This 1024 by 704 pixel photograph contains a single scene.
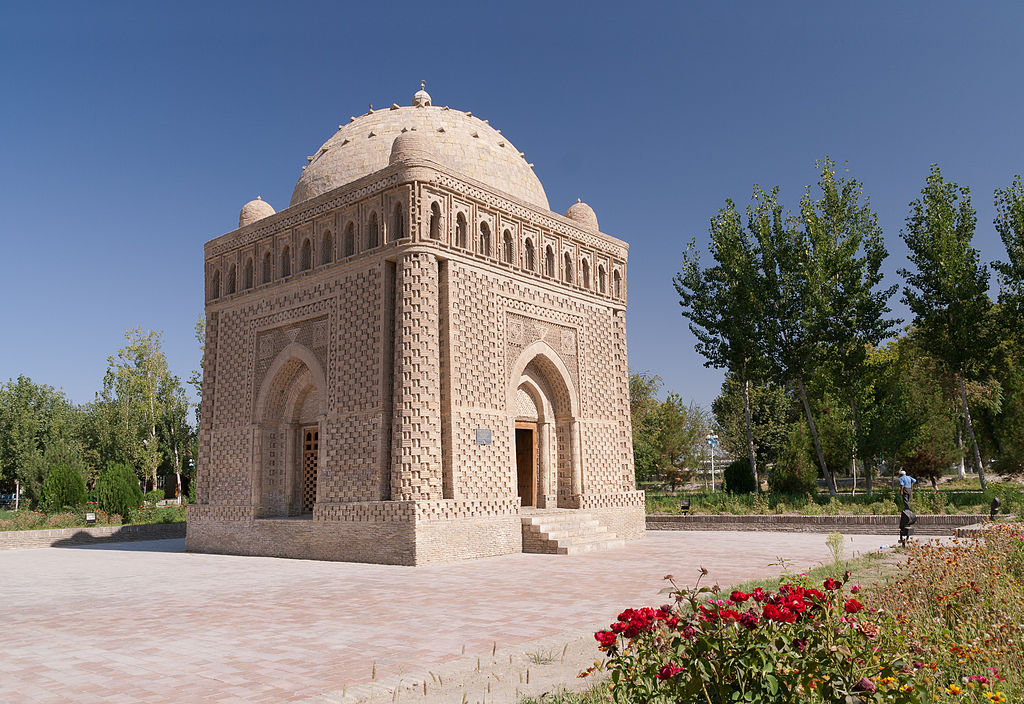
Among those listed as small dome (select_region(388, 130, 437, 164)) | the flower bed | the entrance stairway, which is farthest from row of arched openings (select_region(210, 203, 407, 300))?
the flower bed

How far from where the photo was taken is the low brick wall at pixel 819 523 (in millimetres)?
14516

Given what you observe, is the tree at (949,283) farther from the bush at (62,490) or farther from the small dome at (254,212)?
the bush at (62,490)

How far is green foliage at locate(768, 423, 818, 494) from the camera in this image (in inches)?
967

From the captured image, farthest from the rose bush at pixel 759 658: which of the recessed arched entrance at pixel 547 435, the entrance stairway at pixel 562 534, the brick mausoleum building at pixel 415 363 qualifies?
the recessed arched entrance at pixel 547 435

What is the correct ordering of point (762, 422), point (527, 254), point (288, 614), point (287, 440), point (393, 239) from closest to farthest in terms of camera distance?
point (288, 614)
point (393, 239)
point (527, 254)
point (287, 440)
point (762, 422)

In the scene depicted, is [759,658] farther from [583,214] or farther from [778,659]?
[583,214]

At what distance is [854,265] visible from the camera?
21.9 m

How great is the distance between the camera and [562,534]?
1365 cm

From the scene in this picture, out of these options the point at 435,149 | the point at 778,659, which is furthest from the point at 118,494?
the point at 778,659

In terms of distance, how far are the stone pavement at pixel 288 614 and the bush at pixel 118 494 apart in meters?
9.25

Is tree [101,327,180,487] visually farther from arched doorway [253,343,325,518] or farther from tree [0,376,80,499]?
arched doorway [253,343,325,518]

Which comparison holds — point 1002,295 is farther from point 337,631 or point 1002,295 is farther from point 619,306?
point 337,631

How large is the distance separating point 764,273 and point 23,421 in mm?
38637

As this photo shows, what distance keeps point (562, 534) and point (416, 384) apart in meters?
4.00
